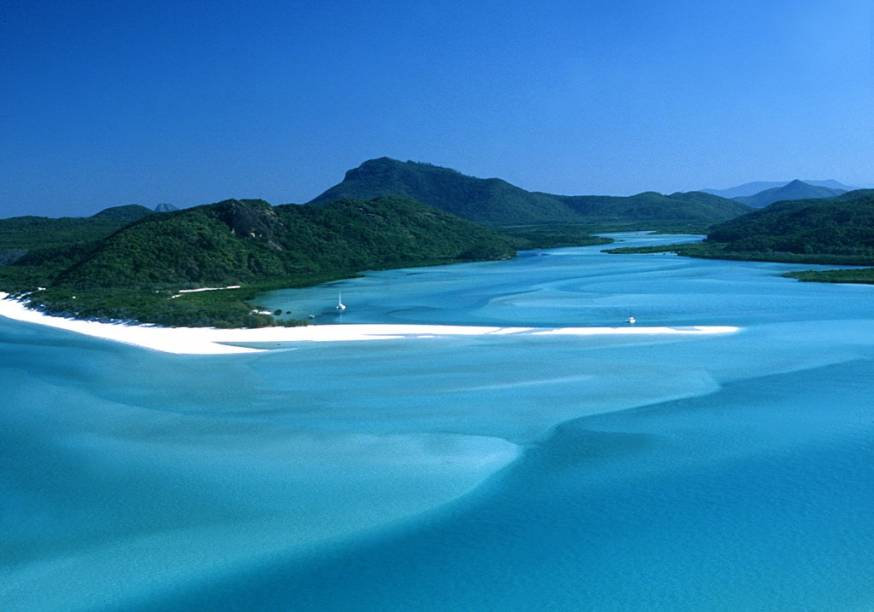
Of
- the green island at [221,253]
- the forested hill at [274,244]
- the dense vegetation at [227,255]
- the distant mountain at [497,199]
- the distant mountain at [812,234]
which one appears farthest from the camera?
the distant mountain at [497,199]

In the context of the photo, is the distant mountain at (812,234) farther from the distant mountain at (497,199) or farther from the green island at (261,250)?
the distant mountain at (497,199)

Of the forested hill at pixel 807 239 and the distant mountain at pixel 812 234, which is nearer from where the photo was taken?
the forested hill at pixel 807 239

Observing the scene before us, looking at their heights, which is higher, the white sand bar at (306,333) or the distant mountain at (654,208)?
the distant mountain at (654,208)

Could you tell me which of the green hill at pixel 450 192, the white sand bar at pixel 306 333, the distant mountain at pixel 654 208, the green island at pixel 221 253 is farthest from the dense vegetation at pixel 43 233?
the distant mountain at pixel 654 208

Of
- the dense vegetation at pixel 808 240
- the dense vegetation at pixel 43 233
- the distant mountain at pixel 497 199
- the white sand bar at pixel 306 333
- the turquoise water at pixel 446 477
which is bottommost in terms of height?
the turquoise water at pixel 446 477

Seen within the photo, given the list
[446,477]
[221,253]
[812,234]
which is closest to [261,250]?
[221,253]

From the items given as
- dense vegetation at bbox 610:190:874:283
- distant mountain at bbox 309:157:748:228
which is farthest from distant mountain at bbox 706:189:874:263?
distant mountain at bbox 309:157:748:228

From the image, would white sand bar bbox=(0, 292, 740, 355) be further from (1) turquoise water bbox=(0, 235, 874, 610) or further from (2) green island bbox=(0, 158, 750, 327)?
(1) turquoise water bbox=(0, 235, 874, 610)

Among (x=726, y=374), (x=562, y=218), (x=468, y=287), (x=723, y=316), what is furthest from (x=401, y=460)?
(x=562, y=218)
